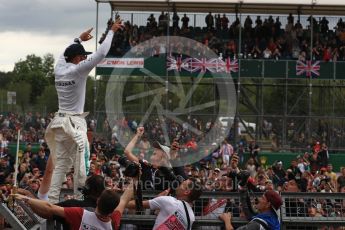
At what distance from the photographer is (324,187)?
1888 centimetres

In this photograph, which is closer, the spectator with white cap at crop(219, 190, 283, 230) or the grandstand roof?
the spectator with white cap at crop(219, 190, 283, 230)

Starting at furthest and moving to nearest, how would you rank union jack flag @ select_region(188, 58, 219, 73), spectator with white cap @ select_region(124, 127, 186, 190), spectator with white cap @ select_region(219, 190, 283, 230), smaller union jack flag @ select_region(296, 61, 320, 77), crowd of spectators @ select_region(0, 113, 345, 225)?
1. smaller union jack flag @ select_region(296, 61, 320, 77)
2. union jack flag @ select_region(188, 58, 219, 73)
3. crowd of spectators @ select_region(0, 113, 345, 225)
4. spectator with white cap @ select_region(124, 127, 186, 190)
5. spectator with white cap @ select_region(219, 190, 283, 230)

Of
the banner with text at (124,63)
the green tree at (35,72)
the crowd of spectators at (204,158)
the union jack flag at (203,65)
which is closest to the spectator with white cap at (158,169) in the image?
the crowd of spectators at (204,158)

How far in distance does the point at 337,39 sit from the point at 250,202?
26.1m

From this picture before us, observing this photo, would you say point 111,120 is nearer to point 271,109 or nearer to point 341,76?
point 271,109

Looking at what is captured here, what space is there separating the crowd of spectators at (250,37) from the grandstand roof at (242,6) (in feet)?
1.11

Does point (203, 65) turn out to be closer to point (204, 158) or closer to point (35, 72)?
point (204, 158)

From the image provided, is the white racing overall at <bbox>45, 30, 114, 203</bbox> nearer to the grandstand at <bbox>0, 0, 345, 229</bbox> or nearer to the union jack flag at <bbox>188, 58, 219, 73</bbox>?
the grandstand at <bbox>0, 0, 345, 229</bbox>

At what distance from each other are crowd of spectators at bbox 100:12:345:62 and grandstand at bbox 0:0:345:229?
54 mm

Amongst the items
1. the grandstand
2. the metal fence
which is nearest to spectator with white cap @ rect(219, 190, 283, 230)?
the metal fence

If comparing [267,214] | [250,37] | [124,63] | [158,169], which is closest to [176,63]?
[124,63]

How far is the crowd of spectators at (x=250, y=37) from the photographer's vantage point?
3438 cm

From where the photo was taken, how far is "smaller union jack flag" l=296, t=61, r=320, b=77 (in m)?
33.9

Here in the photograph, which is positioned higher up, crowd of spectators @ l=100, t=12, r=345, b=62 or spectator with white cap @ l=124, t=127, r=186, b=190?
crowd of spectators @ l=100, t=12, r=345, b=62
